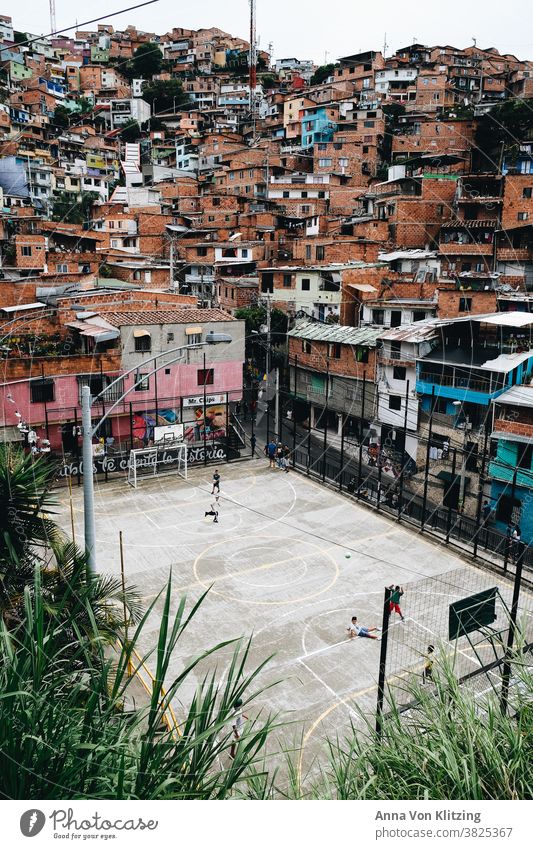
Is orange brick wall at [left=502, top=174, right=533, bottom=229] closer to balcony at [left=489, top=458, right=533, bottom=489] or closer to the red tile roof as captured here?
balcony at [left=489, top=458, right=533, bottom=489]

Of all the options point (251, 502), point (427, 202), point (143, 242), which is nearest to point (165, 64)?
point (143, 242)

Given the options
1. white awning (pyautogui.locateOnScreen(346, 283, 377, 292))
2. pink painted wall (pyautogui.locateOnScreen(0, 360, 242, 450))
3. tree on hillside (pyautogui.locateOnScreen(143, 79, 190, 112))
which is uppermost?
tree on hillside (pyautogui.locateOnScreen(143, 79, 190, 112))

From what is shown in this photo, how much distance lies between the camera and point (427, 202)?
42.7 meters

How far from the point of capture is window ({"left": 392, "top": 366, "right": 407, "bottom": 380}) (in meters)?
30.9

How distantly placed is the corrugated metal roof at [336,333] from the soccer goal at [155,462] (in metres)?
11.3

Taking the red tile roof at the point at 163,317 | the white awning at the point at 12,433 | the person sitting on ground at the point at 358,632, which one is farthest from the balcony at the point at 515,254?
the person sitting on ground at the point at 358,632

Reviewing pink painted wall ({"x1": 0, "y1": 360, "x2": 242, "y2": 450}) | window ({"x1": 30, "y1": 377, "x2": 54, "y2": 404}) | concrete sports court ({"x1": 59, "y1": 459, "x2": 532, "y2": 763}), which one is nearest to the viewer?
concrete sports court ({"x1": 59, "y1": 459, "x2": 532, "y2": 763})

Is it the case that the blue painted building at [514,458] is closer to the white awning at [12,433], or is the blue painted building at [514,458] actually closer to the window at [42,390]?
the window at [42,390]

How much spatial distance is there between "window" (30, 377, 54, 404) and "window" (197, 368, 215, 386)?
6775 millimetres

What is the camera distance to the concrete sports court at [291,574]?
13.5 metres

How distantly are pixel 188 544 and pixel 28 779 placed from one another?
15351 millimetres

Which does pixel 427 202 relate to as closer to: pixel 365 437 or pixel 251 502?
pixel 365 437

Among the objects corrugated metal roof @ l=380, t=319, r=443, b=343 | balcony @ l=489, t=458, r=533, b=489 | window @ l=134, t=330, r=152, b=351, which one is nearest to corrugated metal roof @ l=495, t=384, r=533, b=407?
balcony @ l=489, t=458, r=533, b=489
